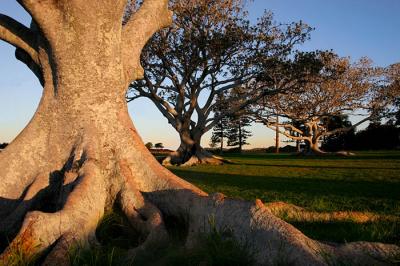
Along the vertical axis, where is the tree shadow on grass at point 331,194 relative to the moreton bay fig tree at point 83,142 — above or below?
below

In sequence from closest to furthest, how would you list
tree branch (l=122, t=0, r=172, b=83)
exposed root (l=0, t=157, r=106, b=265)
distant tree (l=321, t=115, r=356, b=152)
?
exposed root (l=0, t=157, r=106, b=265), tree branch (l=122, t=0, r=172, b=83), distant tree (l=321, t=115, r=356, b=152)

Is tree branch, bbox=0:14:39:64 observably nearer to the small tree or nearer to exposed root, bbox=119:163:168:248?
exposed root, bbox=119:163:168:248

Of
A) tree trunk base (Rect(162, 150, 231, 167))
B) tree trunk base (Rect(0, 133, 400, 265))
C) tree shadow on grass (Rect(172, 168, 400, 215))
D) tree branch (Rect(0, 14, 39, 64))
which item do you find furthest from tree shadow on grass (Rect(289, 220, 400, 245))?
tree trunk base (Rect(162, 150, 231, 167))

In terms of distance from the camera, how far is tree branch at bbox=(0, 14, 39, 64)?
618 cm

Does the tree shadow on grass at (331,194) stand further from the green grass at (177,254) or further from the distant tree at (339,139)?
the distant tree at (339,139)

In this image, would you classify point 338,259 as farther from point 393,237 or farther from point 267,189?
point 267,189

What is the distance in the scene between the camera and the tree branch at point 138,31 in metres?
6.56

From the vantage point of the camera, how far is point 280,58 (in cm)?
2561

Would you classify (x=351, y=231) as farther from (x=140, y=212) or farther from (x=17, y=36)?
(x=17, y=36)

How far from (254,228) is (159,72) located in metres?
24.5

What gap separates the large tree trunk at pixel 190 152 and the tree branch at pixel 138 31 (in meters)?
20.8


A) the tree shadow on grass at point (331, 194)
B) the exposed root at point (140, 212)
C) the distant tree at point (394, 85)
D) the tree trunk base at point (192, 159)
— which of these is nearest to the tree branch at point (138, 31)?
the exposed root at point (140, 212)

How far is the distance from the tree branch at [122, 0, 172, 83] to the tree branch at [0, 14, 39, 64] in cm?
139

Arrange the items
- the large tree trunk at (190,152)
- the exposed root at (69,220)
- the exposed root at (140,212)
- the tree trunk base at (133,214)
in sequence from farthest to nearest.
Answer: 1. the large tree trunk at (190,152)
2. the exposed root at (140,212)
3. the exposed root at (69,220)
4. the tree trunk base at (133,214)
